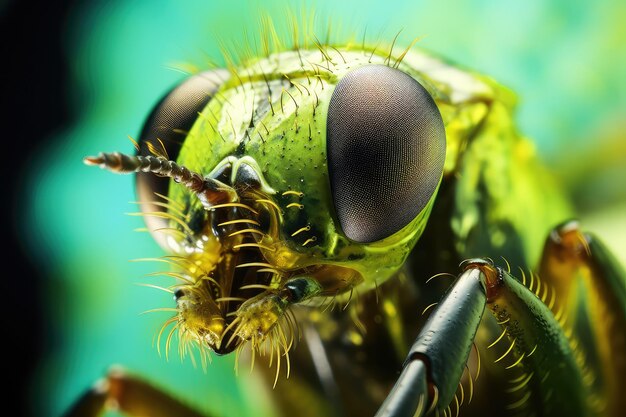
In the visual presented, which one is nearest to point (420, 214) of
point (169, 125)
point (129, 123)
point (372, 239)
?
point (372, 239)

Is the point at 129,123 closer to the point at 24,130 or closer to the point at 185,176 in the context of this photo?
the point at 24,130

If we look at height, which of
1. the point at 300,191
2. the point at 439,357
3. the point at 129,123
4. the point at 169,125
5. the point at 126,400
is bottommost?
the point at 126,400

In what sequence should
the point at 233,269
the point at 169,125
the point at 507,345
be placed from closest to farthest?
the point at 233,269 → the point at 169,125 → the point at 507,345

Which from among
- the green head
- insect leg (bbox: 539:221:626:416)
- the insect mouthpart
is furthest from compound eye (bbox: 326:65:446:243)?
insect leg (bbox: 539:221:626:416)

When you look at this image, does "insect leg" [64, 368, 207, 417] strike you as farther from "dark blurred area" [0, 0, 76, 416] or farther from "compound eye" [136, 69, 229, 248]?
"dark blurred area" [0, 0, 76, 416]

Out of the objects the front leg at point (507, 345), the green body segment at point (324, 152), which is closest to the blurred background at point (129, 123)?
the green body segment at point (324, 152)

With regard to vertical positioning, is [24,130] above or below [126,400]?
above

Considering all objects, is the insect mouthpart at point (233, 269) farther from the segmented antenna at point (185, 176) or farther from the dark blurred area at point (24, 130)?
the dark blurred area at point (24, 130)
